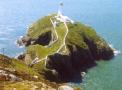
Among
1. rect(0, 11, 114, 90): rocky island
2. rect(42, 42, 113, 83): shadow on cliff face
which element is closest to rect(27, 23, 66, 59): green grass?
rect(0, 11, 114, 90): rocky island

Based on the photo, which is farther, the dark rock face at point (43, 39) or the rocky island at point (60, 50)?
the dark rock face at point (43, 39)

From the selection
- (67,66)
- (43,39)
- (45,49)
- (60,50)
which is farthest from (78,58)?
(43,39)

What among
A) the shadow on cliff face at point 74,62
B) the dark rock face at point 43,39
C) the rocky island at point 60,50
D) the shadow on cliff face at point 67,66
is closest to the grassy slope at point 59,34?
the rocky island at point 60,50

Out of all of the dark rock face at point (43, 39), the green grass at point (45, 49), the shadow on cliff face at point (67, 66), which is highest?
the dark rock face at point (43, 39)

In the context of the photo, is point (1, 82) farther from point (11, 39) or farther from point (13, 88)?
point (11, 39)

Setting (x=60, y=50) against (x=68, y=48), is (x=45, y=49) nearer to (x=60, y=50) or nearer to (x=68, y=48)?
(x=60, y=50)

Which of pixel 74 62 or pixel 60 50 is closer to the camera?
pixel 60 50

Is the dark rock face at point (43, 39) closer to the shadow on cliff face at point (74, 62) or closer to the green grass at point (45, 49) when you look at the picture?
the green grass at point (45, 49)

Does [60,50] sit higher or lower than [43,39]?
lower

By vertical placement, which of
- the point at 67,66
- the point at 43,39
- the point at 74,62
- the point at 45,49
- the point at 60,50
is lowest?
the point at 67,66

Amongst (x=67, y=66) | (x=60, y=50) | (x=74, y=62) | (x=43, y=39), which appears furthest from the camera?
(x=43, y=39)
